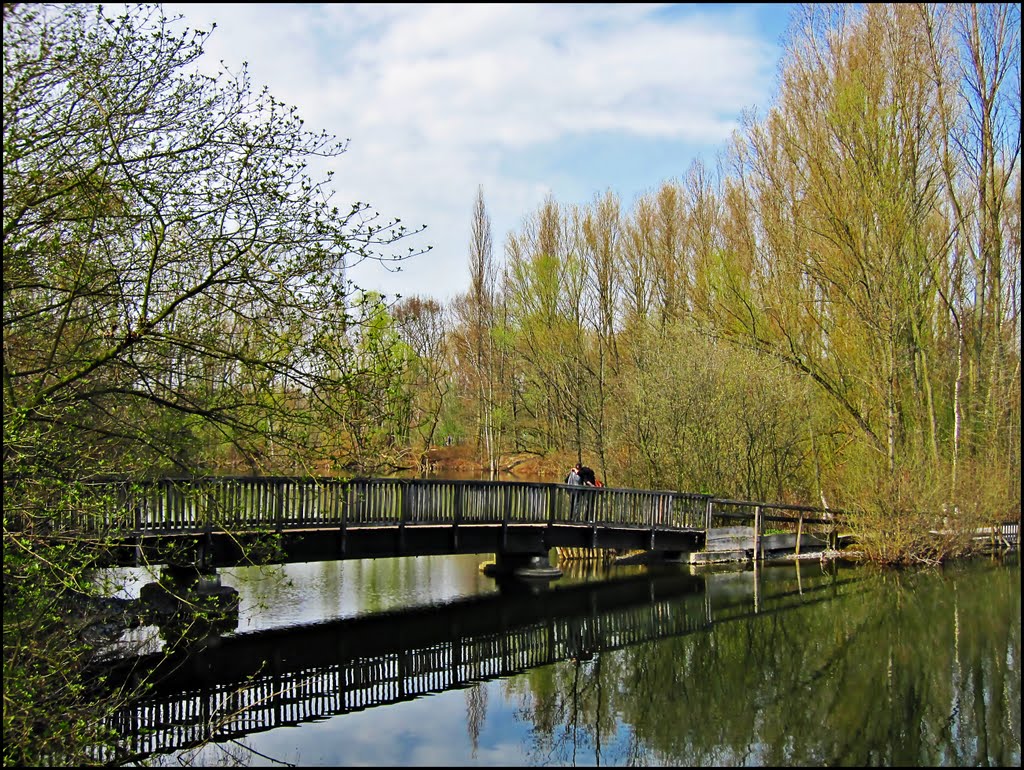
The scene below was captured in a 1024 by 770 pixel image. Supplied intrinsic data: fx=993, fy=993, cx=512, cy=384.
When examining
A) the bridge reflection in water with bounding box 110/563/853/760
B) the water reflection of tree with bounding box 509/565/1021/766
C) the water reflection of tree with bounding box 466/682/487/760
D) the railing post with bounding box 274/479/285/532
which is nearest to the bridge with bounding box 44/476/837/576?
the railing post with bounding box 274/479/285/532

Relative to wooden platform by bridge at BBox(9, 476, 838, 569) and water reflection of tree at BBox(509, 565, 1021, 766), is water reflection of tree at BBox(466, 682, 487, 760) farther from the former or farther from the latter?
wooden platform by bridge at BBox(9, 476, 838, 569)

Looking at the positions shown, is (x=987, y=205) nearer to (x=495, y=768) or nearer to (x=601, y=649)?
(x=601, y=649)

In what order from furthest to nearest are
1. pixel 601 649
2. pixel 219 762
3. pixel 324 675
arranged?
pixel 601 649
pixel 324 675
pixel 219 762

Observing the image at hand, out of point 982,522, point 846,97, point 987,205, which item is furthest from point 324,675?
point 987,205

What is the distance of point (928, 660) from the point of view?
14070 millimetres

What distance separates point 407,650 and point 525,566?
23.5 feet

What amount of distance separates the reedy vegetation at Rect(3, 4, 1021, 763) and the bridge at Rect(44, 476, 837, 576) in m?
0.99

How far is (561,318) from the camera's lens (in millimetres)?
39969

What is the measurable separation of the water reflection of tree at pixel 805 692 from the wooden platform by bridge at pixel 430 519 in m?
4.20

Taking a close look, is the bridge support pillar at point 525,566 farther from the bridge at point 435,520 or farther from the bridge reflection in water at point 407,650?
the bridge reflection in water at point 407,650

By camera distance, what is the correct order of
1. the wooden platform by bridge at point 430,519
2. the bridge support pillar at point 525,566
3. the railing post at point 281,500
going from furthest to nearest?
1. the bridge support pillar at point 525,566
2. the railing post at point 281,500
3. the wooden platform by bridge at point 430,519

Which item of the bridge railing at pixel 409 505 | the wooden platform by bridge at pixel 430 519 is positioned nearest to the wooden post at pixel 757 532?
the wooden platform by bridge at pixel 430 519

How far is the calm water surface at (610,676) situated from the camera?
419 inches

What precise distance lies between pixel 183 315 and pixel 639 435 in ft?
58.0
